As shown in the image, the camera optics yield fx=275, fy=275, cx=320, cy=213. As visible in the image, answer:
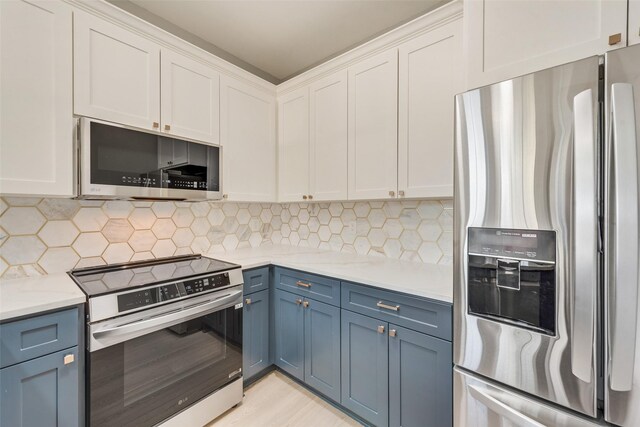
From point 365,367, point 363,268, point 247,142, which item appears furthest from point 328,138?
point 365,367

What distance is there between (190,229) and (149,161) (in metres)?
0.74

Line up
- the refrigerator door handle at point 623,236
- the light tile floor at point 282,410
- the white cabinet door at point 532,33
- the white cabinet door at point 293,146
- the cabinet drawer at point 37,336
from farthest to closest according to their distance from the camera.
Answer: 1. the white cabinet door at point 293,146
2. the light tile floor at point 282,410
3. the cabinet drawer at point 37,336
4. the white cabinet door at point 532,33
5. the refrigerator door handle at point 623,236

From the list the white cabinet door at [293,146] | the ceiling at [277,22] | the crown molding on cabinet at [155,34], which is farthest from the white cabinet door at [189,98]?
the white cabinet door at [293,146]

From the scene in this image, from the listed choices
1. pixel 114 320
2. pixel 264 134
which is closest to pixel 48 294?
pixel 114 320

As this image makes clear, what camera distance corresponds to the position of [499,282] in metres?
1.02

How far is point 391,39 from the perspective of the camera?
5.64ft

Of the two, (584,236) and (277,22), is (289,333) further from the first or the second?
(277,22)

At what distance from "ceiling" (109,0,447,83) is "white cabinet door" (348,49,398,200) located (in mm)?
404

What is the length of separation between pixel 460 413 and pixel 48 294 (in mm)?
1861

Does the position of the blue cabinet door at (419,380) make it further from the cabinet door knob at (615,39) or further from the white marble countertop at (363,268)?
the cabinet door knob at (615,39)

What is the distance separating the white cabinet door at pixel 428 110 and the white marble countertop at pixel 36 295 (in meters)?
1.76

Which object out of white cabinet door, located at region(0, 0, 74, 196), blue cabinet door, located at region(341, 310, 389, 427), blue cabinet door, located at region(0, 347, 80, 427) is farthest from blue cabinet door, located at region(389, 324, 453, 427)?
white cabinet door, located at region(0, 0, 74, 196)

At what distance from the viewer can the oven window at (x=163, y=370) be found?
124 cm

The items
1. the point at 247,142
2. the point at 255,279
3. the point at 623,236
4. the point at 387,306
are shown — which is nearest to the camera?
the point at 623,236
